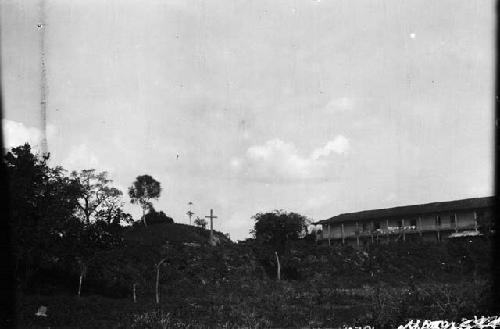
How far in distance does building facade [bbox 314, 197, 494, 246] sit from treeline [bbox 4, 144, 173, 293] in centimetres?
3550

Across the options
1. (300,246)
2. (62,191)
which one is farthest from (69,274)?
(300,246)

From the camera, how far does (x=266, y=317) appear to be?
21.0 metres

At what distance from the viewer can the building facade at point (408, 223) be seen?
183 feet

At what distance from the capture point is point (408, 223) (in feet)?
200

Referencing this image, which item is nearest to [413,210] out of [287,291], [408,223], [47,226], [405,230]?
[408,223]

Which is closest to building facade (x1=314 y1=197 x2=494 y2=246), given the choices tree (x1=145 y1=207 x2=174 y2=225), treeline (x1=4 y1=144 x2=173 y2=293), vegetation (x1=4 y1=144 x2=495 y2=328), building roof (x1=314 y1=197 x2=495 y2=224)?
building roof (x1=314 y1=197 x2=495 y2=224)

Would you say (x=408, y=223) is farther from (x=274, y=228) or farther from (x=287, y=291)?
(x=287, y=291)

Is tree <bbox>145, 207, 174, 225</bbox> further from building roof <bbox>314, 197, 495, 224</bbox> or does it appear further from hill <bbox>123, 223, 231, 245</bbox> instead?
building roof <bbox>314, 197, 495, 224</bbox>

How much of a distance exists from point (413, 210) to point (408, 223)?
191cm

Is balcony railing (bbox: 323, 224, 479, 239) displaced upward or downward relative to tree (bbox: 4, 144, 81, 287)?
downward

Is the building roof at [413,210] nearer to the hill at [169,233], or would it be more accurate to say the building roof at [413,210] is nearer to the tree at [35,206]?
the hill at [169,233]

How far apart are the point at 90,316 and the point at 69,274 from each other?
40.0 feet

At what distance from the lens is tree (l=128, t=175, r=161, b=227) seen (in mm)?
74125

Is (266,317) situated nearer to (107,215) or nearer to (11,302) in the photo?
(11,302)
